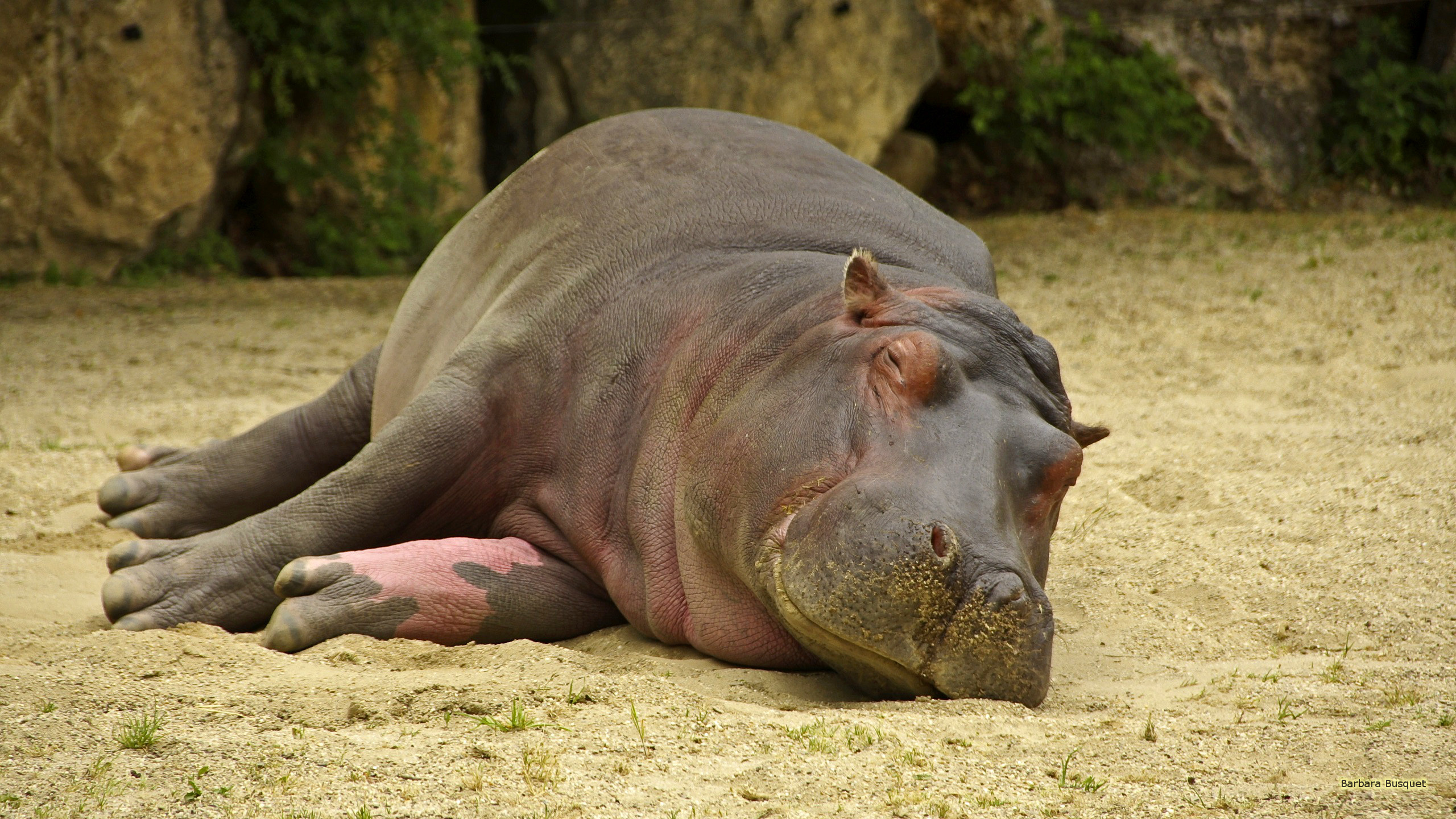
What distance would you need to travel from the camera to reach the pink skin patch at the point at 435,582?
302 cm

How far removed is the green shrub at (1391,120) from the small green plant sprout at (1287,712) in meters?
8.39

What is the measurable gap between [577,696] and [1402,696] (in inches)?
58.7

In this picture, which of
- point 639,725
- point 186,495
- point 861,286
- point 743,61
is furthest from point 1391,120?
point 639,725

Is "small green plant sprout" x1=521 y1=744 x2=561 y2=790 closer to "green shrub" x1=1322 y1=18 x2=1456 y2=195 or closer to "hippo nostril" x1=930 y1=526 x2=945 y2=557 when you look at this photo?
"hippo nostril" x1=930 y1=526 x2=945 y2=557

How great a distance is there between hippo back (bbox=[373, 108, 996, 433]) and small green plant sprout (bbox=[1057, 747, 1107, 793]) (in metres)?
1.56

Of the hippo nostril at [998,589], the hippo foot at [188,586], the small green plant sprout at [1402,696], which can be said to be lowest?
the hippo foot at [188,586]

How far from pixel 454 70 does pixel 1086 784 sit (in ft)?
24.7

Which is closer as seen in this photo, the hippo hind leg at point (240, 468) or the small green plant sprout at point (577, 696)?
the small green plant sprout at point (577, 696)

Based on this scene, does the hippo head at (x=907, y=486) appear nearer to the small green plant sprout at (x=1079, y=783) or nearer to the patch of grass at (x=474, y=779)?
the small green plant sprout at (x=1079, y=783)

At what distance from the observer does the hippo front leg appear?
3.18 metres

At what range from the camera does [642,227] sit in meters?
3.62

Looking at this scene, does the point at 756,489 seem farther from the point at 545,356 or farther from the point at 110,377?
the point at 110,377

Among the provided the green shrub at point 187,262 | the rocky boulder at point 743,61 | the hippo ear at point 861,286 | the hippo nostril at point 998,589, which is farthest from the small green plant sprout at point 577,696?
the rocky boulder at point 743,61

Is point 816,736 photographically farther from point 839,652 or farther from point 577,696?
point 577,696
